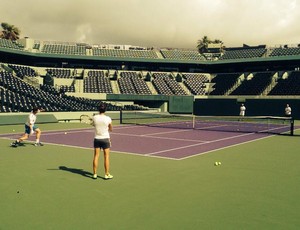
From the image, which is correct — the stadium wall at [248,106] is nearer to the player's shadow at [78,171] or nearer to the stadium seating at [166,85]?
the stadium seating at [166,85]

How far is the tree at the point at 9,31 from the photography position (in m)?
71.6

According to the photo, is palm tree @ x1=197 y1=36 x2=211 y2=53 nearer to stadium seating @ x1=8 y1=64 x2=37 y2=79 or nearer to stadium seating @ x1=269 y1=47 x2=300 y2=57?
stadium seating @ x1=269 y1=47 x2=300 y2=57

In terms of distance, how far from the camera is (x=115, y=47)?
205 feet

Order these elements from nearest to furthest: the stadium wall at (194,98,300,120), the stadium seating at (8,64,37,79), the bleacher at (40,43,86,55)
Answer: the stadium wall at (194,98,300,120) → the stadium seating at (8,64,37,79) → the bleacher at (40,43,86,55)

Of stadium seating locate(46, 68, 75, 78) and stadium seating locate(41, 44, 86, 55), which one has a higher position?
stadium seating locate(41, 44, 86, 55)

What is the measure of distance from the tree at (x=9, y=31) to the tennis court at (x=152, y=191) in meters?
64.5

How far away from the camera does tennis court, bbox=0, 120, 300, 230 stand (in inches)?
240

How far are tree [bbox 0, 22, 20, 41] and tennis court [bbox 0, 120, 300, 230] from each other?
64.5 metres

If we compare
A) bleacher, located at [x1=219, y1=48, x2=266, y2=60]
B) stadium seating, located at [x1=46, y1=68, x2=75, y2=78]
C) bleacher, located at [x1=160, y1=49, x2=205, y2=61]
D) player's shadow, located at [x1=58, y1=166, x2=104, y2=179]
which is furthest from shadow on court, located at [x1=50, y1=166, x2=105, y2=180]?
bleacher, located at [x1=219, y1=48, x2=266, y2=60]

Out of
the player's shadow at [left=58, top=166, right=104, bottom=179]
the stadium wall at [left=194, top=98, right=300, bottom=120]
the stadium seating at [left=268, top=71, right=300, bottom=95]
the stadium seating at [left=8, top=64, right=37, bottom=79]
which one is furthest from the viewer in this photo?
the stadium seating at [left=268, top=71, right=300, bottom=95]

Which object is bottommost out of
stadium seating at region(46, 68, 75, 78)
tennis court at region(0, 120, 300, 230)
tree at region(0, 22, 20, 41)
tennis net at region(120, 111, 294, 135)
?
tennis court at region(0, 120, 300, 230)

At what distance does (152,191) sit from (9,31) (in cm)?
7295

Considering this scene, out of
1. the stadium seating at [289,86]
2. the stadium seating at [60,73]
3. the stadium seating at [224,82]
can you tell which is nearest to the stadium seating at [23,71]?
the stadium seating at [60,73]

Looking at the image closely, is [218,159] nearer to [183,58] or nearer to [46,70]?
[46,70]
